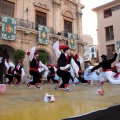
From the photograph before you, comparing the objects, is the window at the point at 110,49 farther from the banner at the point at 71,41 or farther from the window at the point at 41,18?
the window at the point at 41,18

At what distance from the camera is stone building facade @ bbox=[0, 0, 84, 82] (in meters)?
16.1

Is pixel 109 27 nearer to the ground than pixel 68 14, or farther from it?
nearer to the ground

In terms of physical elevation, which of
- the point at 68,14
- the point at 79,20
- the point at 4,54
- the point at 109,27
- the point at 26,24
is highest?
the point at 68,14

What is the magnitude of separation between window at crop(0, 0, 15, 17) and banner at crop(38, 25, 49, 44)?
8.96 feet

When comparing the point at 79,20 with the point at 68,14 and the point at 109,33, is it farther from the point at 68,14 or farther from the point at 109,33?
the point at 109,33

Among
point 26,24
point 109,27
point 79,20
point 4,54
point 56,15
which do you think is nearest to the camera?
point 26,24

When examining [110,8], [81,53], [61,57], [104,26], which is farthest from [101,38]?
[61,57]

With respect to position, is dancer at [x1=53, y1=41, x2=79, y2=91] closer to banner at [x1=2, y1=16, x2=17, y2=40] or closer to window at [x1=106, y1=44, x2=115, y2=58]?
banner at [x1=2, y1=16, x2=17, y2=40]

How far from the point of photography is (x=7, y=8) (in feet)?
52.3

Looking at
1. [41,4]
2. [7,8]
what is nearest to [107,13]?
[41,4]

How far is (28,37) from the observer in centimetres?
1669

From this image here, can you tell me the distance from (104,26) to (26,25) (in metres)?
12.9

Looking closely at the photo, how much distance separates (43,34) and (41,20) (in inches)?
76.3

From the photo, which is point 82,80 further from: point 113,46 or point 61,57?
point 113,46
